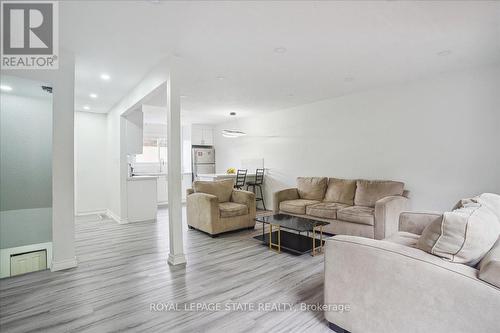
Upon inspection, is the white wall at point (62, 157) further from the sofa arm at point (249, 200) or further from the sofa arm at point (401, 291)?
the sofa arm at point (401, 291)

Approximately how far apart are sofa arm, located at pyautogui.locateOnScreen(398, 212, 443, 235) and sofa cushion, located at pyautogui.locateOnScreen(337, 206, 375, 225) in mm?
1117

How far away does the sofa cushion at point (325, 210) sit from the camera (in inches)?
158

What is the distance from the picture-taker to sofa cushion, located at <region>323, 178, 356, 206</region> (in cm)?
444

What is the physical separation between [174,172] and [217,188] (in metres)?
1.72

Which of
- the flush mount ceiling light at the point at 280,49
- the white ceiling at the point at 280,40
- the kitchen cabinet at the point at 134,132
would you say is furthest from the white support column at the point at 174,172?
the kitchen cabinet at the point at 134,132

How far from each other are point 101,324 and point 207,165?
6.38m

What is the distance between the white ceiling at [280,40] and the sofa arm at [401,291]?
1.98 meters

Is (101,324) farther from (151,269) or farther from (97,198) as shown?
(97,198)

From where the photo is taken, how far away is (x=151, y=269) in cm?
280

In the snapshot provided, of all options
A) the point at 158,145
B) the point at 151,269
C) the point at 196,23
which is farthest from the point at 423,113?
the point at 158,145

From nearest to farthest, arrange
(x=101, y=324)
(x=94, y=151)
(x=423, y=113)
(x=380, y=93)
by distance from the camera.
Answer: (x=101, y=324), (x=423, y=113), (x=380, y=93), (x=94, y=151)

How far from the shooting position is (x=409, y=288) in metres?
1.38

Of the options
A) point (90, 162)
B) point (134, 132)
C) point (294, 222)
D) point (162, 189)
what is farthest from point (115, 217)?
point (294, 222)

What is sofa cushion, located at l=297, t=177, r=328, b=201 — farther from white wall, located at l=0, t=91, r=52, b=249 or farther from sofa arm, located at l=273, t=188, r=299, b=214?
white wall, located at l=0, t=91, r=52, b=249
